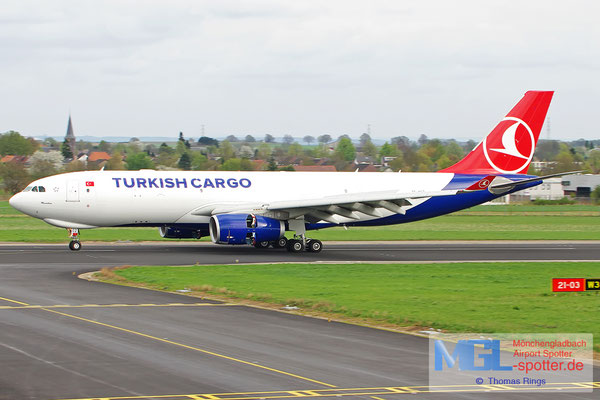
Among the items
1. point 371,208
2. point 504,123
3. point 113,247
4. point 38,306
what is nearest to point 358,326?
point 38,306

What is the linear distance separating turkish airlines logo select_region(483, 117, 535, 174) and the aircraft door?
24724 mm

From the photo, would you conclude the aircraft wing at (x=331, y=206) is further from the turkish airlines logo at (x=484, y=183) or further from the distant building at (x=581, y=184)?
the distant building at (x=581, y=184)

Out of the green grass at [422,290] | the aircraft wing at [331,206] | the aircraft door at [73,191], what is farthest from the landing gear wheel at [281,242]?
the aircraft door at [73,191]

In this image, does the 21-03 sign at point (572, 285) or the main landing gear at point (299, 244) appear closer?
the 21-03 sign at point (572, 285)

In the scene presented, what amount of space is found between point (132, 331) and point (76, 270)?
619 inches

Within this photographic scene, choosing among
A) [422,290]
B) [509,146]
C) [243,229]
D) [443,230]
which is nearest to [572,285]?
[422,290]

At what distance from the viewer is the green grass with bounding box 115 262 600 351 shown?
921 inches

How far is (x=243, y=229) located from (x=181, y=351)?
25331 millimetres

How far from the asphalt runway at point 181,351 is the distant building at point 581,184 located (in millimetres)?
124711

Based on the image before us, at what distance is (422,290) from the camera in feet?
97.3

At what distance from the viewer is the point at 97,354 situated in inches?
709

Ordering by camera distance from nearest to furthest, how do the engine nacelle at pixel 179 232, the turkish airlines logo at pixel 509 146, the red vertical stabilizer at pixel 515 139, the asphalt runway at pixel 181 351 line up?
the asphalt runway at pixel 181 351
the engine nacelle at pixel 179 232
the red vertical stabilizer at pixel 515 139
the turkish airlines logo at pixel 509 146

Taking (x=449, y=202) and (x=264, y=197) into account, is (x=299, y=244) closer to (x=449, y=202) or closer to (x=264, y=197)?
(x=264, y=197)

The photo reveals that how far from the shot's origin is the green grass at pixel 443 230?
5909cm
